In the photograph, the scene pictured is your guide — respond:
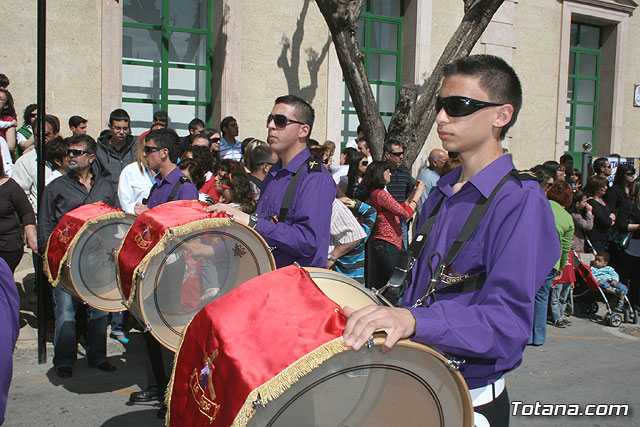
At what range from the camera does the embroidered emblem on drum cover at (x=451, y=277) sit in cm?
191

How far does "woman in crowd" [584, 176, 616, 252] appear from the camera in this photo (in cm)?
A: 910

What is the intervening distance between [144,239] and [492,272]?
2.31 metres

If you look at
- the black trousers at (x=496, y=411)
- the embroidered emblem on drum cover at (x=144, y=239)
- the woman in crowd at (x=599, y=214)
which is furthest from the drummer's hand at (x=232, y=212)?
the woman in crowd at (x=599, y=214)

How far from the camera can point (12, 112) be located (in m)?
8.14

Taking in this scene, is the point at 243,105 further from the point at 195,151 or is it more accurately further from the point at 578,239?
the point at 578,239

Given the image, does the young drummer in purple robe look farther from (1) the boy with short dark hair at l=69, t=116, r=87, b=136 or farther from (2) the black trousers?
(1) the boy with short dark hair at l=69, t=116, r=87, b=136

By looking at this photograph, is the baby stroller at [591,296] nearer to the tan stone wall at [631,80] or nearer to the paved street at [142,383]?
the paved street at [142,383]

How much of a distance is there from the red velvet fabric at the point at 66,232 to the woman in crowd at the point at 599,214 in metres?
7.30

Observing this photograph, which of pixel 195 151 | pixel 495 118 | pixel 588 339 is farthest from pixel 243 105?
pixel 495 118

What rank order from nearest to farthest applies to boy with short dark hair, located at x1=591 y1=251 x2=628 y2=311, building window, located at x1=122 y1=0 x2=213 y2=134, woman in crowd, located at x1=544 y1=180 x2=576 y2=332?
woman in crowd, located at x1=544 y1=180 x2=576 y2=332 → boy with short dark hair, located at x1=591 y1=251 x2=628 y2=311 → building window, located at x1=122 y1=0 x2=213 y2=134

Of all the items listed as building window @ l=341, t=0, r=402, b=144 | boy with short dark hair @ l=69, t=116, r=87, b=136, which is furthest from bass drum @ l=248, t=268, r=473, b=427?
building window @ l=341, t=0, r=402, b=144

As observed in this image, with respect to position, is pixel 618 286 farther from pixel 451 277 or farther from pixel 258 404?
pixel 258 404

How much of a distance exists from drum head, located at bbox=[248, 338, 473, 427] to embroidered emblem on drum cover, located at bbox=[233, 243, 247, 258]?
6.06 feet

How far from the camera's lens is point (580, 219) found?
355 inches
